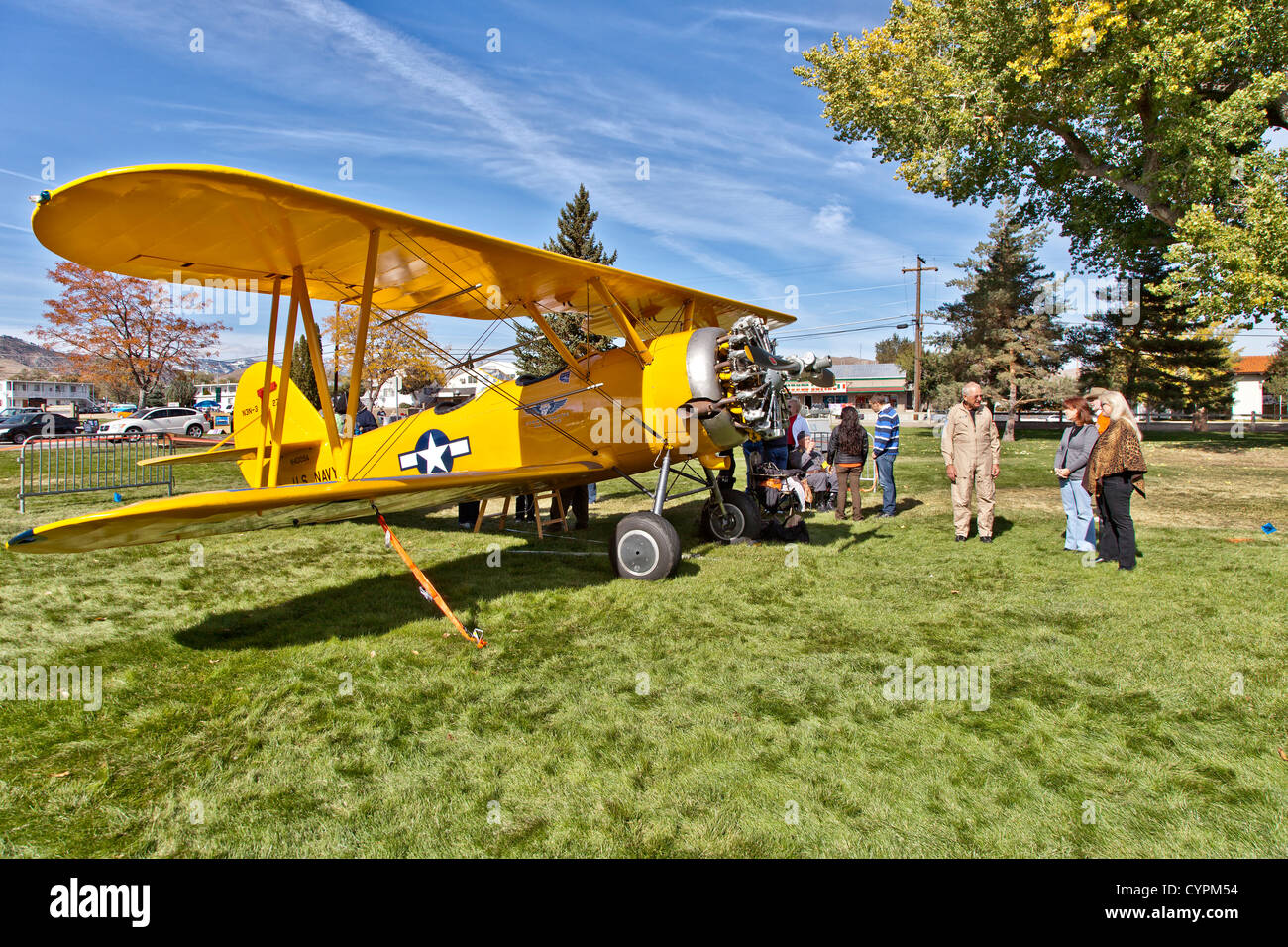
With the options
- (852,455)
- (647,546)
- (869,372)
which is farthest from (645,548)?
(869,372)

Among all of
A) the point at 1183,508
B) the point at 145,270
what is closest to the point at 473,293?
the point at 145,270

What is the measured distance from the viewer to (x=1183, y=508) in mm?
10047

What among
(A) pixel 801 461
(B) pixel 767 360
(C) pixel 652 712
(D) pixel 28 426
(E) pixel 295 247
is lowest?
(C) pixel 652 712

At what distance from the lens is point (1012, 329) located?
3350 cm

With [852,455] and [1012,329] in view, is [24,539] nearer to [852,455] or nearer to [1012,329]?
[852,455]

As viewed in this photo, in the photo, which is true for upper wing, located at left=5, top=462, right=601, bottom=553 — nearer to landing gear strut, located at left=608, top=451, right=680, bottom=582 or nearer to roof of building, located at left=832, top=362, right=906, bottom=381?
landing gear strut, located at left=608, top=451, right=680, bottom=582

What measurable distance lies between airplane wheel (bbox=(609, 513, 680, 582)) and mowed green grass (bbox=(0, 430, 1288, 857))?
0.19 meters

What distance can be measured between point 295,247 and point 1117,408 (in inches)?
309

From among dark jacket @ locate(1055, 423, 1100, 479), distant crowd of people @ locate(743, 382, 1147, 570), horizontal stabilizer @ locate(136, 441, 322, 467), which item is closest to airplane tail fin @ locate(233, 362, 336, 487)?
horizontal stabilizer @ locate(136, 441, 322, 467)

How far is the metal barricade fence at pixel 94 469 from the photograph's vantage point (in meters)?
12.6

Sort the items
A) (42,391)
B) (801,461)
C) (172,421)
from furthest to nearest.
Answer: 1. (42,391)
2. (172,421)
3. (801,461)

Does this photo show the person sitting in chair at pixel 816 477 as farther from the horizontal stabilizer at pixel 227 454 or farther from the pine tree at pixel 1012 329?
the pine tree at pixel 1012 329

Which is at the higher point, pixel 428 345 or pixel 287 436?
pixel 428 345

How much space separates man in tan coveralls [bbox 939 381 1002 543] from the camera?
7.96 meters
